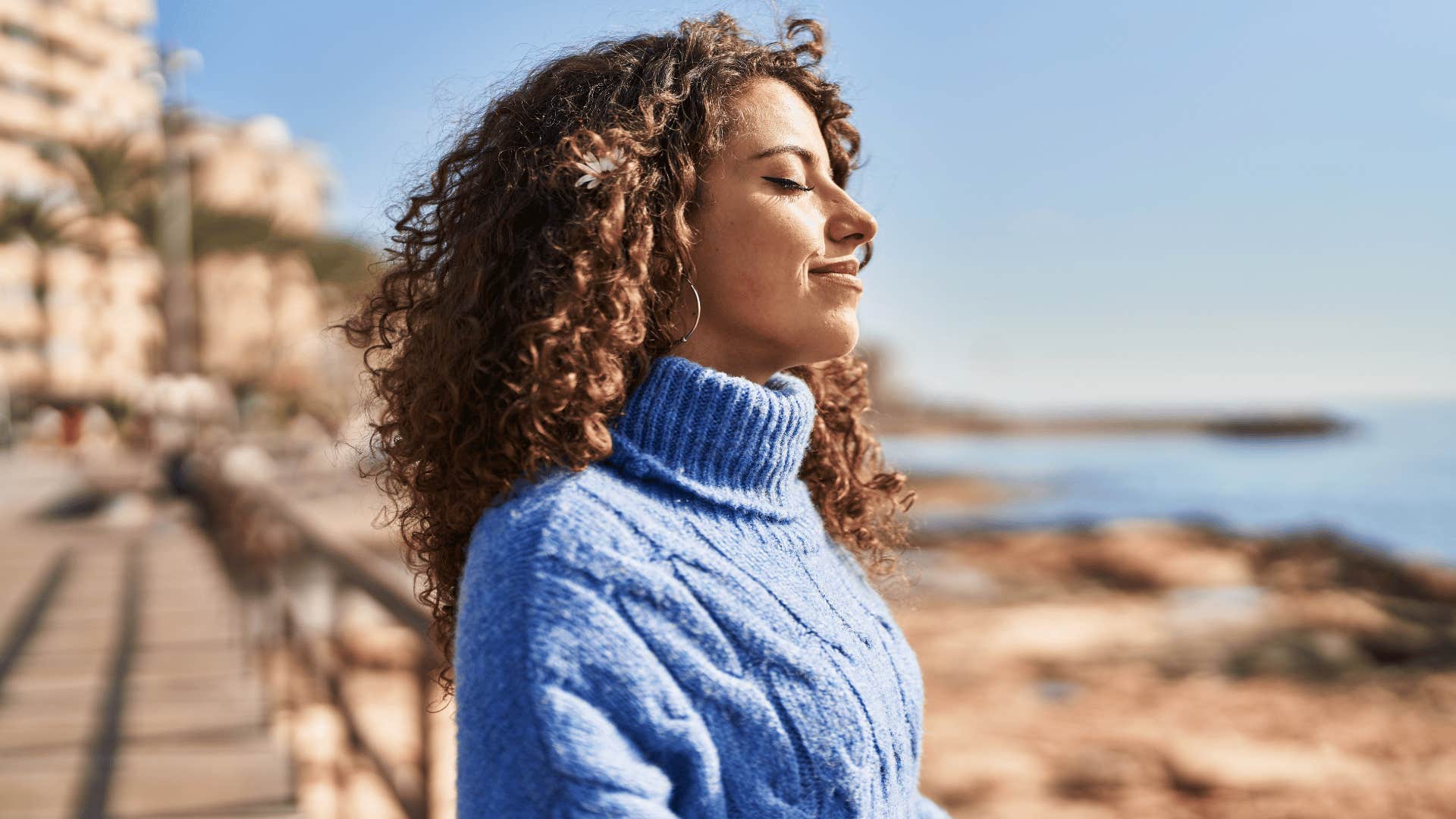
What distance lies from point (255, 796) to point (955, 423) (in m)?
103

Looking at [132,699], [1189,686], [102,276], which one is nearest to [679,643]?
Result: [132,699]

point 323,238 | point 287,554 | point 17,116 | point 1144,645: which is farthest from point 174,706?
point 17,116

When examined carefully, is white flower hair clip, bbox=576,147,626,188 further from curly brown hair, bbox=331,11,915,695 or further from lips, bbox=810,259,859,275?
lips, bbox=810,259,859,275

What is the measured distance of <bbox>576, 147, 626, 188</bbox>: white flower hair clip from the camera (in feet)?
4.08

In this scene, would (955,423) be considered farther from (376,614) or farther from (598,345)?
(598,345)

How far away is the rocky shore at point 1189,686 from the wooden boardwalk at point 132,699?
91.6 inches

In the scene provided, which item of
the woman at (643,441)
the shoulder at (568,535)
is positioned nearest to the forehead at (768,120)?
the woman at (643,441)

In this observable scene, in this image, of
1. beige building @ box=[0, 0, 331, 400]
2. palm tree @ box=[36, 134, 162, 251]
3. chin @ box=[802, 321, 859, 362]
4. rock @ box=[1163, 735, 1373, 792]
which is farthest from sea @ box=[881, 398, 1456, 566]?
beige building @ box=[0, 0, 331, 400]

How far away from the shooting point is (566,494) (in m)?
1.14

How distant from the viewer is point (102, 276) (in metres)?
38.4

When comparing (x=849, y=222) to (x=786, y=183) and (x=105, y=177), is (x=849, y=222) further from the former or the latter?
(x=105, y=177)

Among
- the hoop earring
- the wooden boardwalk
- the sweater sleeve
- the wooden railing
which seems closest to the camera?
the sweater sleeve

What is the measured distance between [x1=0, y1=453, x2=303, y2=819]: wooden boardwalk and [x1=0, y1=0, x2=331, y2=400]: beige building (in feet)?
86.4

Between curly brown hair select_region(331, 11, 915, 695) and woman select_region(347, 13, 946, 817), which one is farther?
curly brown hair select_region(331, 11, 915, 695)
